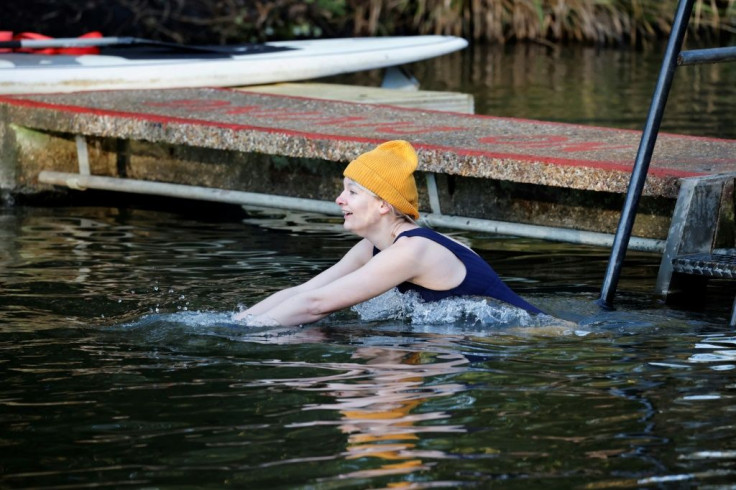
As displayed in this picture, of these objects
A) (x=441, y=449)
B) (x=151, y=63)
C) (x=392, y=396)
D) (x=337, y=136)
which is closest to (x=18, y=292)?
(x=337, y=136)

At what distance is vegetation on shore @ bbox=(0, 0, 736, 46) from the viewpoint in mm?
19016

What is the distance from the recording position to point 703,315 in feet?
20.0

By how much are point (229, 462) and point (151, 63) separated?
7107mm

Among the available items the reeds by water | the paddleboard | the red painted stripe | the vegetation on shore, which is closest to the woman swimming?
the red painted stripe

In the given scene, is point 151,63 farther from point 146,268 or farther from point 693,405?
point 693,405

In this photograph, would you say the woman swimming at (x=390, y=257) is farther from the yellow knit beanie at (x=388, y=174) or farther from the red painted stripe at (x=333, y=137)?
the red painted stripe at (x=333, y=137)

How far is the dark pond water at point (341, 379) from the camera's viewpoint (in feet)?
13.0

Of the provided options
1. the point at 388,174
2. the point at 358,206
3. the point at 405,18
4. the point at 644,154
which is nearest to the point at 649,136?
the point at 644,154

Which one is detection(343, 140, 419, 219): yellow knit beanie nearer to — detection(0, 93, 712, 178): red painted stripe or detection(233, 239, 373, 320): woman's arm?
detection(233, 239, 373, 320): woman's arm

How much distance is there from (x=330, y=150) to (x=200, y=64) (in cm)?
343

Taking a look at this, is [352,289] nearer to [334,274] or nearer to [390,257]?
[390,257]

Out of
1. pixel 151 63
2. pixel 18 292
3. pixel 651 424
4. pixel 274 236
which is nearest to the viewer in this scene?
pixel 651 424

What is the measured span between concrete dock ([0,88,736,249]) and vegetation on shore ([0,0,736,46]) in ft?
30.5

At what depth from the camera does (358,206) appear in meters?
5.59
